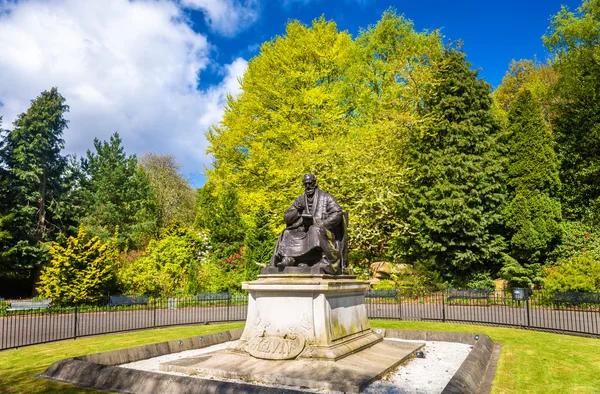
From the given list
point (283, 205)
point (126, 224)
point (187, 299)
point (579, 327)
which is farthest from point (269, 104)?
point (579, 327)

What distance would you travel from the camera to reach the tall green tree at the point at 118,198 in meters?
36.2

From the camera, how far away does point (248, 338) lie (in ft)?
30.9

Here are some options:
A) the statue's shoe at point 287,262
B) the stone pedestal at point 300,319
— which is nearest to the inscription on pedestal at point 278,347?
the stone pedestal at point 300,319

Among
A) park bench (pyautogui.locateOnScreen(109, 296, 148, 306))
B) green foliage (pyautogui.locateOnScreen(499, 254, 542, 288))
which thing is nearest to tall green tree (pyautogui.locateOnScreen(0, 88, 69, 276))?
park bench (pyautogui.locateOnScreen(109, 296, 148, 306))

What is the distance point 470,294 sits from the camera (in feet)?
63.5

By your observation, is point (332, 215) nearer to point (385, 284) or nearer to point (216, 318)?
point (216, 318)

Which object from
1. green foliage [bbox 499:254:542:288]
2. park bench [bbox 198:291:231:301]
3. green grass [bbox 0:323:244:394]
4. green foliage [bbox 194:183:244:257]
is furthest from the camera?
green foliage [bbox 194:183:244:257]

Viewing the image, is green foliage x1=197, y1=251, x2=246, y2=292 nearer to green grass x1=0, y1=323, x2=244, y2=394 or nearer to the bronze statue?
green grass x1=0, y1=323, x2=244, y2=394

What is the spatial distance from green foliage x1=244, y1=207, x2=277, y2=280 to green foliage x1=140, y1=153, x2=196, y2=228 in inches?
722

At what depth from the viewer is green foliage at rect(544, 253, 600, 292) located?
18875 mm

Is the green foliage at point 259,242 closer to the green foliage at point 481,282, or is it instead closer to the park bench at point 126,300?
the park bench at point 126,300

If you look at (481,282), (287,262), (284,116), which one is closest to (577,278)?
(481,282)

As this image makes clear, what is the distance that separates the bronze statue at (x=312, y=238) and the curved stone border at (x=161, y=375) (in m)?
3.14

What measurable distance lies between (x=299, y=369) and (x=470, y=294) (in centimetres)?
1351
